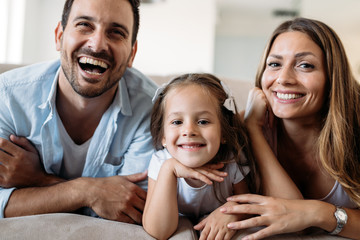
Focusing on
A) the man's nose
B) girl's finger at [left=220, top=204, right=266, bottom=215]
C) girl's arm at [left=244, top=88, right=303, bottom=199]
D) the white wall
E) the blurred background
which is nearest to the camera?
girl's finger at [left=220, top=204, right=266, bottom=215]

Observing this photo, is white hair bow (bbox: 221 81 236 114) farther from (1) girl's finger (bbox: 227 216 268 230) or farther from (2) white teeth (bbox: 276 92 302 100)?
(1) girl's finger (bbox: 227 216 268 230)

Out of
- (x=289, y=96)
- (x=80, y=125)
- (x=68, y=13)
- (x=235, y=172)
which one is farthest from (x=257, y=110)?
(x=68, y=13)

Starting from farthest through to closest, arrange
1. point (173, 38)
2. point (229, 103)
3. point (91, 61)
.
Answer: point (173, 38) → point (91, 61) → point (229, 103)

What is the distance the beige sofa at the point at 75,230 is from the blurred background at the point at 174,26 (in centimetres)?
344

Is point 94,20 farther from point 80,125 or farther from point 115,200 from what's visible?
point 115,200

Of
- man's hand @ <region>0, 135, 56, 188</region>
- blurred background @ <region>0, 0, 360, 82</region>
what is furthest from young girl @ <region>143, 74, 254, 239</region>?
blurred background @ <region>0, 0, 360, 82</region>

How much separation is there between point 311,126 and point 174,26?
4.29m

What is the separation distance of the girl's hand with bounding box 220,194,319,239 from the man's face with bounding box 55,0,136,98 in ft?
2.37

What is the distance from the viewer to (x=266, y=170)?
1279mm

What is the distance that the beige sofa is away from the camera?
1.01 metres

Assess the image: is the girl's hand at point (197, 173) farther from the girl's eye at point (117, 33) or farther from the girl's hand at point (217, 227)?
the girl's eye at point (117, 33)

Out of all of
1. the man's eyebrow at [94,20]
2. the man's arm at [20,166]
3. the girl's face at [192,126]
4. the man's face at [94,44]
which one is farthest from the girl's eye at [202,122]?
the man's arm at [20,166]

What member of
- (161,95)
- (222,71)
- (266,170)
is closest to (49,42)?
(222,71)

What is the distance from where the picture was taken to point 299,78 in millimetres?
1273
